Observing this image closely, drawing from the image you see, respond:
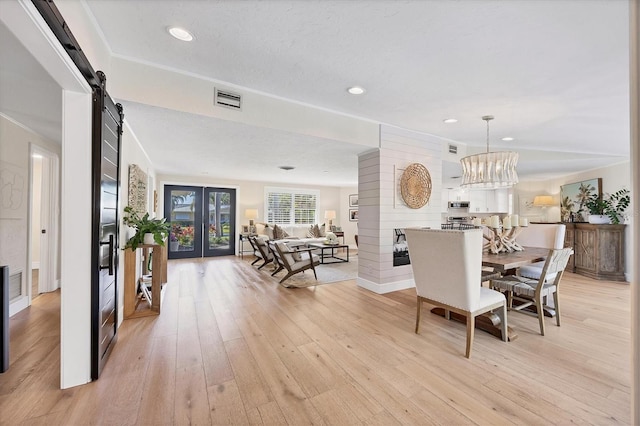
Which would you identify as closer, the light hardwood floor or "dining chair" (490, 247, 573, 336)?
the light hardwood floor

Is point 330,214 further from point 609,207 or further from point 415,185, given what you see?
point 609,207

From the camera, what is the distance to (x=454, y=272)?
2391mm

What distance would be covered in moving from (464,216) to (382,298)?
615 centimetres

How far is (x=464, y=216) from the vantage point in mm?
8609

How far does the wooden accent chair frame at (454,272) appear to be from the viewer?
2.31 m

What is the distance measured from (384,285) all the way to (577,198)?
5.54 metres

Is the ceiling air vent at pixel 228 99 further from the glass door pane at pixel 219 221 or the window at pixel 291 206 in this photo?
the window at pixel 291 206

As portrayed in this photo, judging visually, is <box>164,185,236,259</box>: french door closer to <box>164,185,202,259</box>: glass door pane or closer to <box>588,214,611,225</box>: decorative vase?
<box>164,185,202,259</box>: glass door pane

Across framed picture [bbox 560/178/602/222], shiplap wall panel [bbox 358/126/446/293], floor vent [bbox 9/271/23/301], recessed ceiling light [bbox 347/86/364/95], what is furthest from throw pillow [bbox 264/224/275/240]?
framed picture [bbox 560/178/602/222]

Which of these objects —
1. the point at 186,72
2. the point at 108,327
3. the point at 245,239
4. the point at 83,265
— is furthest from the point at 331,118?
the point at 245,239

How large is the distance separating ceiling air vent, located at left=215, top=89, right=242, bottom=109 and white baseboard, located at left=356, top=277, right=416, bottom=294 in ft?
10.5

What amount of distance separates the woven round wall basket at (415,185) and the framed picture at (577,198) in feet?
13.6

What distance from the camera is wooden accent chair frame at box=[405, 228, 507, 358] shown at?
231 centimetres

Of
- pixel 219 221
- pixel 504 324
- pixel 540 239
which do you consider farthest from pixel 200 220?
pixel 540 239
